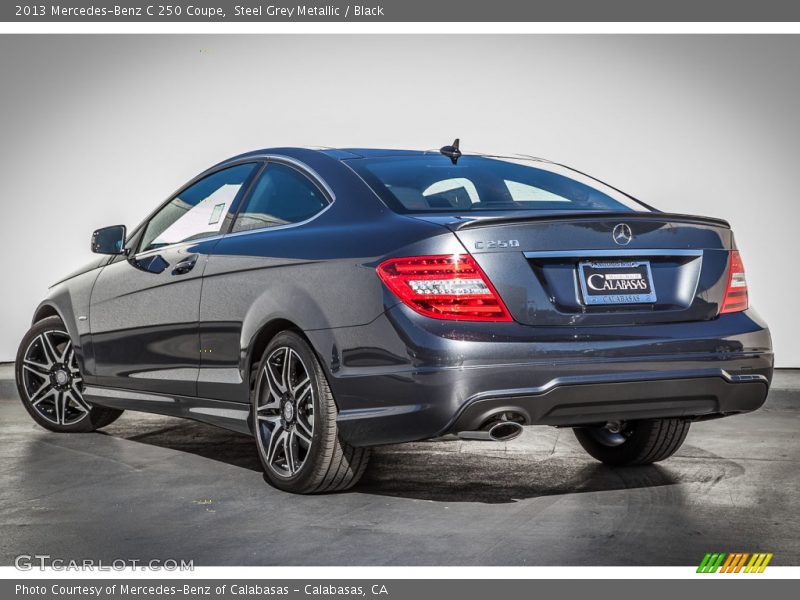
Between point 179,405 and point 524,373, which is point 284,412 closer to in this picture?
point 179,405

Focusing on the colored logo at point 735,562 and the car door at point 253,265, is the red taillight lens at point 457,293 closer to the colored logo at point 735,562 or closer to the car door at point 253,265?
the car door at point 253,265

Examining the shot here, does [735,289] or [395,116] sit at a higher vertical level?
[395,116]

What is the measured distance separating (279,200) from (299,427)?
1.11 meters

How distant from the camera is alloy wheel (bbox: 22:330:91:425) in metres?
7.34

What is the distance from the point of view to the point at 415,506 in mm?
4965

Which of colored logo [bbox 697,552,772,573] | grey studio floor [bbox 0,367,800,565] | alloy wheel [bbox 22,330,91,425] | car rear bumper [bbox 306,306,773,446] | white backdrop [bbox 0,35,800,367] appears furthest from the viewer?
white backdrop [bbox 0,35,800,367]

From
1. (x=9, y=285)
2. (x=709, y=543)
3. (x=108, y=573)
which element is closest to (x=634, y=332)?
(x=709, y=543)

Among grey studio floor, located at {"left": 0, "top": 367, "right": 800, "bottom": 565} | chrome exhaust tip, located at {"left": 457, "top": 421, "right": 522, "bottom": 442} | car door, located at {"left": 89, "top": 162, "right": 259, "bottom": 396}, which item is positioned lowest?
grey studio floor, located at {"left": 0, "top": 367, "right": 800, "bottom": 565}

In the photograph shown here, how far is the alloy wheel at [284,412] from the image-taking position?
5.13 metres

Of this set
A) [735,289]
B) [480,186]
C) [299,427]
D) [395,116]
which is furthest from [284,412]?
[395,116]

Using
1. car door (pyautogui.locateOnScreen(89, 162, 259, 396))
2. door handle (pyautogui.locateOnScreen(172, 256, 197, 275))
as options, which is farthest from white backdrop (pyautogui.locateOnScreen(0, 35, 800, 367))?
door handle (pyautogui.locateOnScreen(172, 256, 197, 275))

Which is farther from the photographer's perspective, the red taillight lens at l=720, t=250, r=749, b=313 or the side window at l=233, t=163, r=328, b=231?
the side window at l=233, t=163, r=328, b=231
